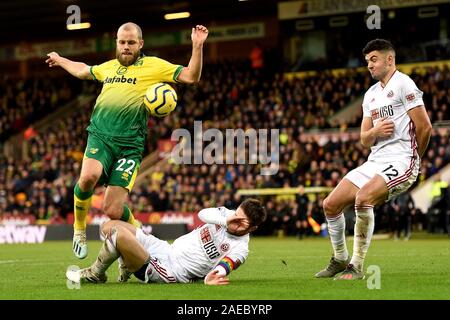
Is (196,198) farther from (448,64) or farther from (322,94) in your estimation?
(448,64)

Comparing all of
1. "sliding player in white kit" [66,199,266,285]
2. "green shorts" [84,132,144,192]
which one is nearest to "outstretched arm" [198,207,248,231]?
"sliding player in white kit" [66,199,266,285]

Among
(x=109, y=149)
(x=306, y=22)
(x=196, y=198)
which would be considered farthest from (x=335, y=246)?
(x=306, y=22)

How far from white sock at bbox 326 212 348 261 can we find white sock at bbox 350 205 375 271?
0.32 meters

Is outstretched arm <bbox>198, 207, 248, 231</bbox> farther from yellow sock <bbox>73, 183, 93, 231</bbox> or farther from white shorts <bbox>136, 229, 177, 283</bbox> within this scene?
yellow sock <bbox>73, 183, 93, 231</bbox>

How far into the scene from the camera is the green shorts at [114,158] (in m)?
10.1

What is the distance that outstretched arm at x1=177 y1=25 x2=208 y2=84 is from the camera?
9.73m

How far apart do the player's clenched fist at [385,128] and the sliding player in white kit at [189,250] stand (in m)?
1.66

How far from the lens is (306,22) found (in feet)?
118

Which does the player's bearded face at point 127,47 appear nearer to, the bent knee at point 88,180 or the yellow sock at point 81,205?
the bent knee at point 88,180

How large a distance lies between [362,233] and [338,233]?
415 millimetres

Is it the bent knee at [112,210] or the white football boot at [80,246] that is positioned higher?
the bent knee at [112,210]

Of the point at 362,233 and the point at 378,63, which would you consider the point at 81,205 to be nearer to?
the point at 362,233

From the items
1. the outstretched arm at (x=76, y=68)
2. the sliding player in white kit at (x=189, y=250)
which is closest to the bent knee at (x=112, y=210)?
the sliding player in white kit at (x=189, y=250)

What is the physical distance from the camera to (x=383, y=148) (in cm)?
966
